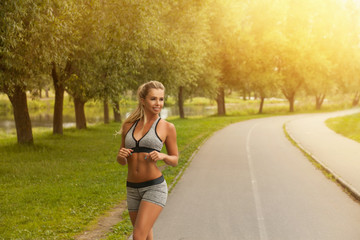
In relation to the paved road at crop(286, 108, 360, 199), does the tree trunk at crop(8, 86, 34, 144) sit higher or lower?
higher

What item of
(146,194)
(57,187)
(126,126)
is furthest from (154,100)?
(57,187)

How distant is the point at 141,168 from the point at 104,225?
379cm

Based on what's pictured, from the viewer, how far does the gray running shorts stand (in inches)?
156

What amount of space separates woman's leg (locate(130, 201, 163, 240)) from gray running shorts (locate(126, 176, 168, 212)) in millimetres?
49

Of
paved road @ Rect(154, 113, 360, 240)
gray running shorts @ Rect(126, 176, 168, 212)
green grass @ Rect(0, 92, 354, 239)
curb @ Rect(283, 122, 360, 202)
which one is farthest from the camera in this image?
curb @ Rect(283, 122, 360, 202)

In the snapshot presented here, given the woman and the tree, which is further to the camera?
the tree

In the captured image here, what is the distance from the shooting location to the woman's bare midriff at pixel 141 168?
3.93m

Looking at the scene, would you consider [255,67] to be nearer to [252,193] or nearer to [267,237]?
[252,193]

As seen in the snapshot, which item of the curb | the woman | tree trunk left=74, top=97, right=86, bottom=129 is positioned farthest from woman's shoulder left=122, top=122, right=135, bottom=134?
tree trunk left=74, top=97, right=86, bottom=129

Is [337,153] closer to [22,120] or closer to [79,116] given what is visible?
[22,120]

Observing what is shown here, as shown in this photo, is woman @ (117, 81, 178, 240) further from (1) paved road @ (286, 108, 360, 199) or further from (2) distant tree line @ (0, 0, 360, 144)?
(1) paved road @ (286, 108, 360, 199)

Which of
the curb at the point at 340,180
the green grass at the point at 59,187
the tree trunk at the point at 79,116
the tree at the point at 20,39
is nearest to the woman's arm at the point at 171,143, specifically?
the green grass at the point at 59,187

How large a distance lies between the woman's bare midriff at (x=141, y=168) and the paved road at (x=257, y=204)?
288cm

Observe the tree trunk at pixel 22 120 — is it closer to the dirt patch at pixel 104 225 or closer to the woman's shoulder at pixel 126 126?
the dirt patch at pixel 104 225
